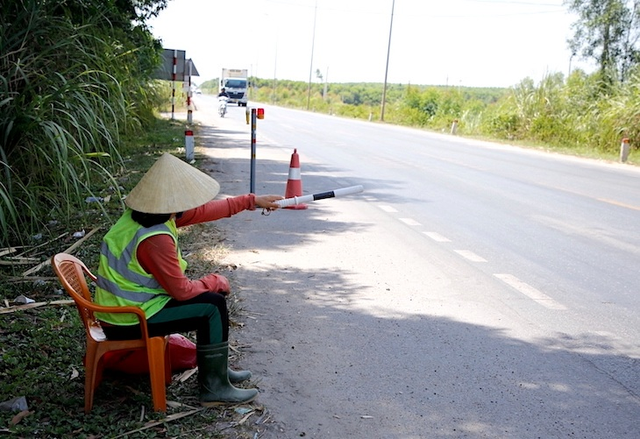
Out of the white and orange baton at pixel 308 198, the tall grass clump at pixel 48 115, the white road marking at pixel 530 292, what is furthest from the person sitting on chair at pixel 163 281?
the white road marking at pixel 530 292

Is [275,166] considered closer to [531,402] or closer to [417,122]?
[531,402]

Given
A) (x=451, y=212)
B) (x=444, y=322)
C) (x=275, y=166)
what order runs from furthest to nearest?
(x=275, y=166) < (x=451, y=212) < (x=444, y=322)

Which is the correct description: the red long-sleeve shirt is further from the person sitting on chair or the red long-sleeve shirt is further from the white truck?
the white truck

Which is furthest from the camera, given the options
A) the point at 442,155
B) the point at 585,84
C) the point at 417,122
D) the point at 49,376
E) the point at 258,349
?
the point at 417,122

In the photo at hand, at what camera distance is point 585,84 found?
30.0m

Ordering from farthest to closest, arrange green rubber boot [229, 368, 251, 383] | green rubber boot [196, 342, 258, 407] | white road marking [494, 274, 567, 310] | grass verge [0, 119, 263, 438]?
1. white road marking [494, 274, 567, 310]
2. green rubber boot [229, 368, 251, 383]
3. green rubber boot [196, 342, 258, 407]
4. grass verge [0, 119, 263, 438]

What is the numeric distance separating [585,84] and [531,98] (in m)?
2.55

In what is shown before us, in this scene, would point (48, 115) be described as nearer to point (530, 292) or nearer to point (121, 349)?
point (121, 349)

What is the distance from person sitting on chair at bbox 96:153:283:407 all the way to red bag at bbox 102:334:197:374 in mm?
224

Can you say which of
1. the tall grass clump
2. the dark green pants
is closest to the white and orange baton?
the dark green pants

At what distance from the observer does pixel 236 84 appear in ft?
182

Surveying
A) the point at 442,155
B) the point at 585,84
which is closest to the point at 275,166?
the point at 442,155

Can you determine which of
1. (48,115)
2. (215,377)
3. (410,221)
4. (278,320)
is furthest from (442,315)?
(48,115)

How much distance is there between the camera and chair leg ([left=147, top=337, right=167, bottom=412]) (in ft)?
12.1
